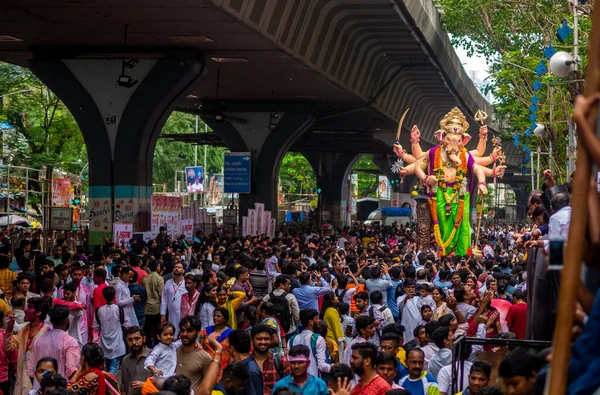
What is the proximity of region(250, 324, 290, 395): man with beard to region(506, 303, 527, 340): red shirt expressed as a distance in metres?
2.73

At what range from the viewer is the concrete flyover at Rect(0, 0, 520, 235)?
784 inches

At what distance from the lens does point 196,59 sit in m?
23.7

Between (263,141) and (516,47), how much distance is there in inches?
374

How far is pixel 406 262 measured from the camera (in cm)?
1761

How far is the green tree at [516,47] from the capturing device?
32416mm

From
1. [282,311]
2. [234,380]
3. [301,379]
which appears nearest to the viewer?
[234,380]

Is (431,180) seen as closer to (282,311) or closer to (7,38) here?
(7,38)

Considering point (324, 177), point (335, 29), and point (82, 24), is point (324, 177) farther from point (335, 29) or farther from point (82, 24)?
point (82, 24)

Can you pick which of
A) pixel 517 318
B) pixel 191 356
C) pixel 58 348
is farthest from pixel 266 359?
pixel 517 318

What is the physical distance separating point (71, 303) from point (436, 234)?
12975 millimetres

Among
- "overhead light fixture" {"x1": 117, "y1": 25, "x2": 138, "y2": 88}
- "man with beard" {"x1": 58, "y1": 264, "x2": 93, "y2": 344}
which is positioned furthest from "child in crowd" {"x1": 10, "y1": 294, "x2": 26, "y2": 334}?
"overhead light fixture" {"x1": 117, "y1": 25, "x2": 138, "y2": 88}

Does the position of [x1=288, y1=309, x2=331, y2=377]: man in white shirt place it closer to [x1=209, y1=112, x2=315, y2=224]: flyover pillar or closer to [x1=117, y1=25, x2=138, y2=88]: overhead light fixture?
[x1=117, y1=25, x2=138, y2=88]: overhead light fixture

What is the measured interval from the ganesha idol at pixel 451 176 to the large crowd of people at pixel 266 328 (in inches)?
233

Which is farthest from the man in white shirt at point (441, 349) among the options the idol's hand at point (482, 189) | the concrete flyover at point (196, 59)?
the idol's hand at point (482, 189)
